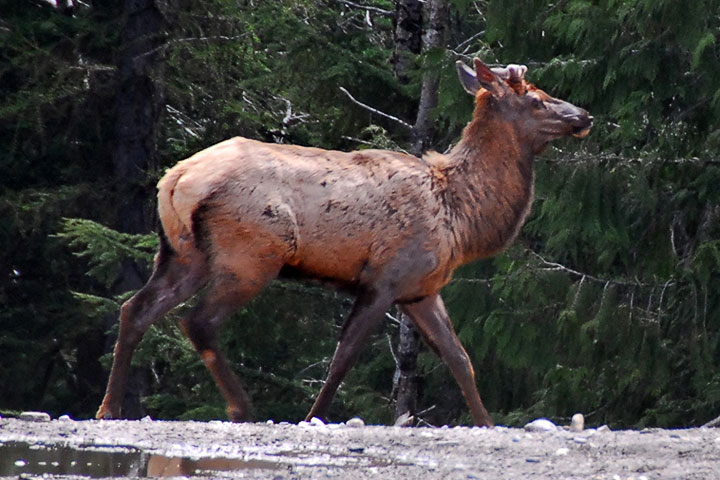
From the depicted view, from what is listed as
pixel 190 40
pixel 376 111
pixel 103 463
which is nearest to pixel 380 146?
pixel 376 111

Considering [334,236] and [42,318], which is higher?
[334,236]

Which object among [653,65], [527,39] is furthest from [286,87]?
[653,65]

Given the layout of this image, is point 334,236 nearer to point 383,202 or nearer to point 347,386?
point 383,202

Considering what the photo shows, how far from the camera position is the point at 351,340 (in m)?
9.58

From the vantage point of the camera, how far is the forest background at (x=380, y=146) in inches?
563

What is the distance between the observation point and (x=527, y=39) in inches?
582

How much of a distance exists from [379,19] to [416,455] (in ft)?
51.5

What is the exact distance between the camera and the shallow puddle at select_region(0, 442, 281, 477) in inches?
256

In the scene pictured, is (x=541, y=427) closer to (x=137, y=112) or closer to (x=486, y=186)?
(x=486, y=186)

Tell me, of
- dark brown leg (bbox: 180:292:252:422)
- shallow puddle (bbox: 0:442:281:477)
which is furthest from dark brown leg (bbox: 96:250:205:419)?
shallow puddle (bbox: 0:442:281:477)

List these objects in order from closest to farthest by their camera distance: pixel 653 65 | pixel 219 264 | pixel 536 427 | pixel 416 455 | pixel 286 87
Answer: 1. pixel 416 455
2. pixel 536 427
3. pixel 219 264
4. pixel 653 65
5. pixel 286 87

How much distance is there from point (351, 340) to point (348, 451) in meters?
2.15

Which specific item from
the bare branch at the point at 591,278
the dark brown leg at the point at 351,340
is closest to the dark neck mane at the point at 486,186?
the dark brown leg at the point at 351,340

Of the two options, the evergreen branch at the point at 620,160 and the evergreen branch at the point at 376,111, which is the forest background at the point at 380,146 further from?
the evergreen branch at the point at 376,111
